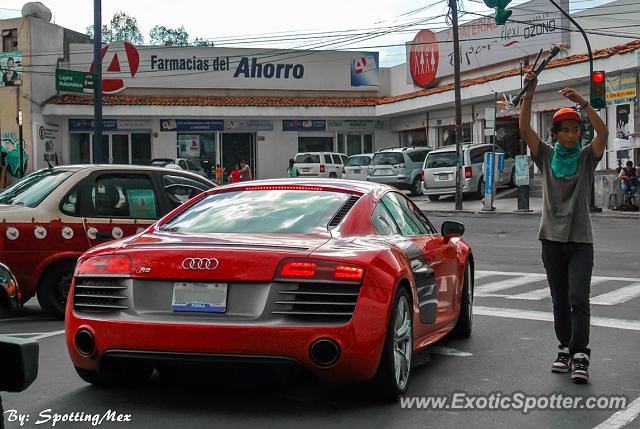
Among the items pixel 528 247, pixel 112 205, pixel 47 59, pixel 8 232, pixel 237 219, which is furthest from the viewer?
pixel 47 59

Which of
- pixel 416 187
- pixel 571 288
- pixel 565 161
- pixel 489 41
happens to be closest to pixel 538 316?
pixel 571 288

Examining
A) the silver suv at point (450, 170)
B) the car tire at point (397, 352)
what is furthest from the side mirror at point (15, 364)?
the silver suv at point (450, 170)

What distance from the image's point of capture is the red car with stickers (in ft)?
28.8

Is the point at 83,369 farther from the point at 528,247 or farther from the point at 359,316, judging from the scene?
the point at 528,247

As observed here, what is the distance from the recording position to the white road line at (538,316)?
8250mm

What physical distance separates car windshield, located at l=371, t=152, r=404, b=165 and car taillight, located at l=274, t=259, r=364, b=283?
2913cm

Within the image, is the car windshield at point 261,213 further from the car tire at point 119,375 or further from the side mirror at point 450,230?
the side mirror at point 450,230

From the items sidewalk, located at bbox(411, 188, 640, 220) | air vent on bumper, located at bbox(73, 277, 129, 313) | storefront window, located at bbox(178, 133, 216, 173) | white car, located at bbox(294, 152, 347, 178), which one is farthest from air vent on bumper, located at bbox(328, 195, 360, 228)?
storefront window, located at bbox(178, 133, 216, 173)

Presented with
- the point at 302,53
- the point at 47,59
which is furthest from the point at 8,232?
the point at 302,53

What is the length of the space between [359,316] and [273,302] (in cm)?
48

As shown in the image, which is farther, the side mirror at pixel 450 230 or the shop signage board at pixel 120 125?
the shop signage board at pixel 120 125

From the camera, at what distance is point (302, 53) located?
4747cm

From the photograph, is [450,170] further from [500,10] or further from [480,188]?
[500,10]

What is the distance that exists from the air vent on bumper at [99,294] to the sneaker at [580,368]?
2.97 meters
